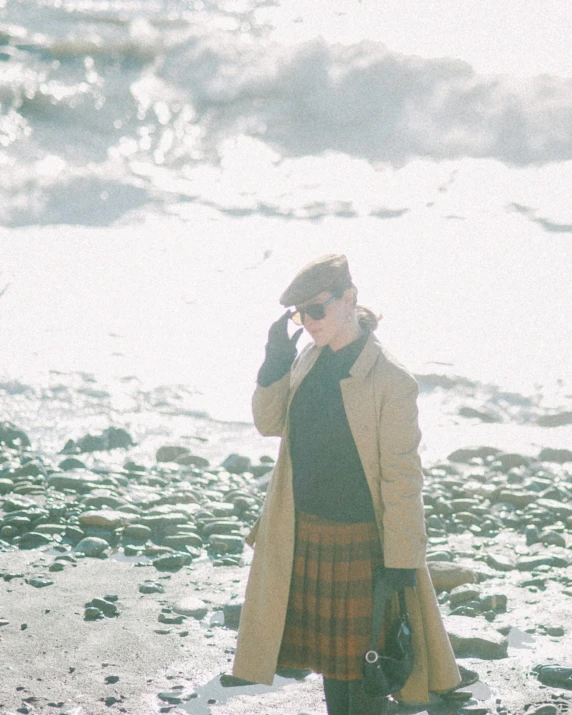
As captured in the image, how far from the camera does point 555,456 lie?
8.59 m

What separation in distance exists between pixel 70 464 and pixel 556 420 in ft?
14.1

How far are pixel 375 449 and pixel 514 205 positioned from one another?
1268cm

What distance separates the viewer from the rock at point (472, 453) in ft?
28.1

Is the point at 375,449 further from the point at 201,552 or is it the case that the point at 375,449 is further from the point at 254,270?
the point at 254,270

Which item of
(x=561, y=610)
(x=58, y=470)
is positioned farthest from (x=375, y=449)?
(x=58, y=470)

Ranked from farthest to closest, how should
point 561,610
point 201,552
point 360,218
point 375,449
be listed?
point 360,218, point 201,552, point 561,610, point 375,449

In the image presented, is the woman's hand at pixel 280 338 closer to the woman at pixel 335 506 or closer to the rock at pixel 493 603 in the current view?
the woman at pixel 335 506

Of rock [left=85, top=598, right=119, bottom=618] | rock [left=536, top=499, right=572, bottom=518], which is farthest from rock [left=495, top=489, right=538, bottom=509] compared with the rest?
rock [left=85, top=598, right=119, bottom=618]

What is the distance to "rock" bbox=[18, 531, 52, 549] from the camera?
640 cm

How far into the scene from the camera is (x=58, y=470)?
25.9 feet

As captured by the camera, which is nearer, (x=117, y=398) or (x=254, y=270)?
(x=117, y=398)

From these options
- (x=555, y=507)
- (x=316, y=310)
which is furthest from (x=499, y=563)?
(x=316, y=310)

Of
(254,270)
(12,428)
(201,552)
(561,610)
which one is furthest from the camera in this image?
(254,270)

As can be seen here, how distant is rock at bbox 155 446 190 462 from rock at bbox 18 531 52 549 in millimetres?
2001
